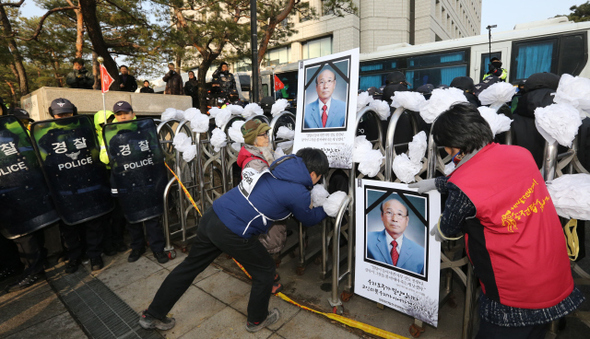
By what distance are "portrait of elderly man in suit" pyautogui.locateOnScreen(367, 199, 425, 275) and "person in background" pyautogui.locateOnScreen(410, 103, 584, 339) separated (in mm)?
658

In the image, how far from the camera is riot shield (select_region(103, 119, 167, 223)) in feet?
11.3

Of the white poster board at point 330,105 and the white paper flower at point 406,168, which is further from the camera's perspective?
the white poster board at point 330,105

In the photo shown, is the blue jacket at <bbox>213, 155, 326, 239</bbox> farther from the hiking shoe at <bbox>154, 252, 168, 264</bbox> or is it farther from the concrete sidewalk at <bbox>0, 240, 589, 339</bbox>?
the hiking shoe at <bbox>154, 252, 168, 264</bbox>

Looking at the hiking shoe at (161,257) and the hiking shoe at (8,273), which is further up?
the hiking shoe at (161,257)

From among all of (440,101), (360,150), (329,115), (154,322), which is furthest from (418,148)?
(154,322)

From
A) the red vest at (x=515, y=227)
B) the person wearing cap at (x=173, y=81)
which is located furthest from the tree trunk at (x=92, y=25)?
the red vest at (x=515, y=227)

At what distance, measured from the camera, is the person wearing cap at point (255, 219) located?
7.08 feet

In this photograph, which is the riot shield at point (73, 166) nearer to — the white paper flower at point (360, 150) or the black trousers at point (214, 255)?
the black trousers at point (214, 255)

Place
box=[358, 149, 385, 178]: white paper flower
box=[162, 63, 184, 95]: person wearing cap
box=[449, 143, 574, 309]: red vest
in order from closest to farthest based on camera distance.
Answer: box=[449, 143, 574, 309]: red vest < box=[358, 149, 385, 178]: white paper flower < box=[162, 63, 184, 95]: person wearing cap

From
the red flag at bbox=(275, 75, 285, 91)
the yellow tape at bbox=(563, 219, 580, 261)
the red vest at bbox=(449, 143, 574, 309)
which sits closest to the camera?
the red vest at bbox=(449, 143, 574, 309)

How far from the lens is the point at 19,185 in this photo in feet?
10.4

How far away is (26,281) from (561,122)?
16.2 feet

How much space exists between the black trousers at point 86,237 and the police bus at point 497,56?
8429 millimetres

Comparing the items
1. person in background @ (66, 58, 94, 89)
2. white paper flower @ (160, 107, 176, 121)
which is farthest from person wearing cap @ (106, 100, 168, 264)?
person in background @ (66, 58, 94, 89)
